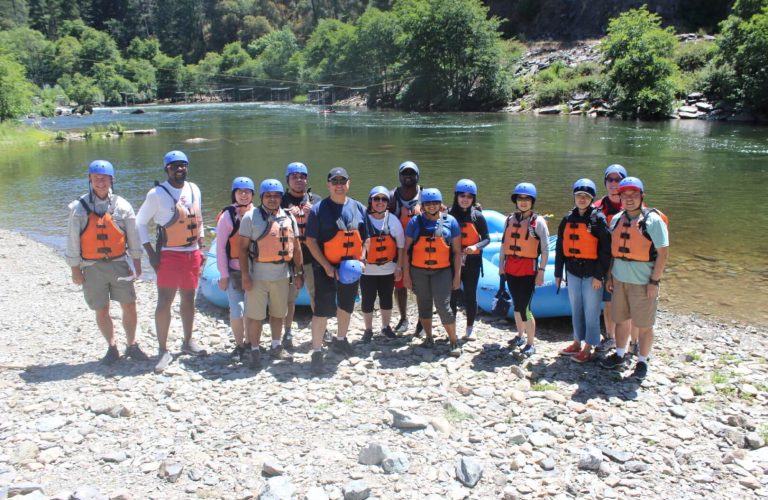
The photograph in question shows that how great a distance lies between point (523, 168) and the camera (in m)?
18.9

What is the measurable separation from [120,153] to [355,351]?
25165 mm

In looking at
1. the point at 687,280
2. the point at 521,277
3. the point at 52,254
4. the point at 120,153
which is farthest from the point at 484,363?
the point at 120,153

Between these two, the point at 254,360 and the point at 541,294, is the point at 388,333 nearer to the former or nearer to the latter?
the point at 254,360

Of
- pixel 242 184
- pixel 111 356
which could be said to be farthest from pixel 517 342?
pixel 111 356

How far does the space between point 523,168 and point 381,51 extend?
52.5 m

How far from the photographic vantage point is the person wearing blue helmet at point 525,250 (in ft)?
17.1

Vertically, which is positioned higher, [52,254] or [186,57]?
[186,57]

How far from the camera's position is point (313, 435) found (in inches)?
160

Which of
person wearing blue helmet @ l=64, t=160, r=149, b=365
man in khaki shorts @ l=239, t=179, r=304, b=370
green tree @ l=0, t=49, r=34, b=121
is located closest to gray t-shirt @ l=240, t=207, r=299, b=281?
man in khaki shorts @ l=239, t=179, r=304, b=370

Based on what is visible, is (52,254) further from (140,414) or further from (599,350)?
(599,350)

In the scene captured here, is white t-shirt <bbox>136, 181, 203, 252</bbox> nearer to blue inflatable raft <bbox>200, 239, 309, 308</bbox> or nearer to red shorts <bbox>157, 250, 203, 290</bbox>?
red shorts <bbox>157, 250, 203, 290</bbox>

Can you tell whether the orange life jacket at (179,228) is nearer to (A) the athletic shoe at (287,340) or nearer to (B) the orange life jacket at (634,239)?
(A) the athletic shoe at (287,340)

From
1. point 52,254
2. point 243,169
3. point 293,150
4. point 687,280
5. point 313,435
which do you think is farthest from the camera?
point 293,150

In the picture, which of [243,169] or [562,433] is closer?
[562,433]
